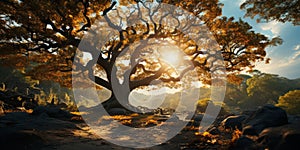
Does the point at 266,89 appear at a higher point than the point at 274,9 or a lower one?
lower

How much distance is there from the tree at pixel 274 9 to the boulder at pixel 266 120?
6.70m

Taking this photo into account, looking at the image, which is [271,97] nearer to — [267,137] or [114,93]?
[114,93]

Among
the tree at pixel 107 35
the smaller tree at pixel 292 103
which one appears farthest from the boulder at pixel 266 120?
the smaller tree at pixel 292 103

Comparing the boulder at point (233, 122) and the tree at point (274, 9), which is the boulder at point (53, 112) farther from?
the tree at point (274, 9)

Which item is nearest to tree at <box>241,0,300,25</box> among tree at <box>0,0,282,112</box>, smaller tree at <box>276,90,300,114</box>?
tree at <box>0,0,282,112</box>

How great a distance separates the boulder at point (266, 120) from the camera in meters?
5.64

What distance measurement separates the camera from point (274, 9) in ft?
33.9

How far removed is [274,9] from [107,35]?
48.7 ft

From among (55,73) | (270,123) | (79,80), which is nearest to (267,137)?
(270,123)

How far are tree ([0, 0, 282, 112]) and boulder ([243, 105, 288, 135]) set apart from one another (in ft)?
33.5

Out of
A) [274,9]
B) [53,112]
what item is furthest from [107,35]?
[274,9]

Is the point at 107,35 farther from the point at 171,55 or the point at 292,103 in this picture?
the point at 292,103

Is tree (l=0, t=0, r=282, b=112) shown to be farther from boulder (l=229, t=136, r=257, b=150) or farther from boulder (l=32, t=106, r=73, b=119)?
boulder (l=229, t=136, r=257, b=150)

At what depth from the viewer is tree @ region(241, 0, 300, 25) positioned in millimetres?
10078
